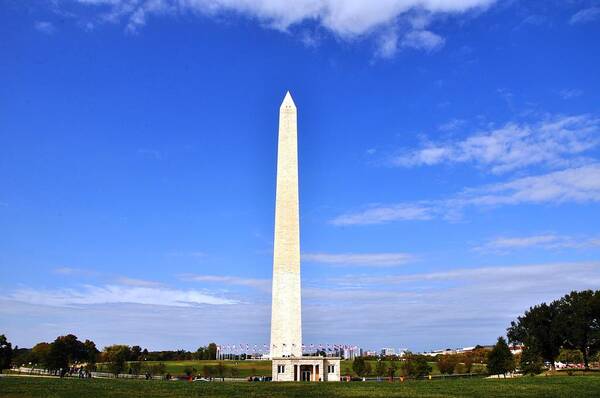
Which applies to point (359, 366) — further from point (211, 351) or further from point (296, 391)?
point (211, 351)

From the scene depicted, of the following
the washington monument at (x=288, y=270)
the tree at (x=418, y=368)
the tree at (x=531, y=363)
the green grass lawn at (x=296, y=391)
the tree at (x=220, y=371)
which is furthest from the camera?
the tree at (x=220, y=371)

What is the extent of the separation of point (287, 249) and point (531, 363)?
32216 millimetres

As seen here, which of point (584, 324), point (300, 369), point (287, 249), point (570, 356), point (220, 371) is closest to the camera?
point (300, 369)

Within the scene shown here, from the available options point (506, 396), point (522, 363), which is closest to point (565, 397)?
point (506, 396)

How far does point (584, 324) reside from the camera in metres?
75.2

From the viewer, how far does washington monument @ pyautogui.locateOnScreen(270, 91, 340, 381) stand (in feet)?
208

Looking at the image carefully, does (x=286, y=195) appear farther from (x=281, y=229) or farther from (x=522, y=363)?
(x=522, y=363)

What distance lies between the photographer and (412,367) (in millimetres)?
83062

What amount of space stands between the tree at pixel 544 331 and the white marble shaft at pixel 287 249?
33.7m

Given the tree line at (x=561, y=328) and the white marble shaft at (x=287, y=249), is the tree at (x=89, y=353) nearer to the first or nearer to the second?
the white marble shaft at (x=287, y=249)

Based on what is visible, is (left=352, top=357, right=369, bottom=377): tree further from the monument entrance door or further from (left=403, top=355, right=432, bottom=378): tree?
the monument entrance door

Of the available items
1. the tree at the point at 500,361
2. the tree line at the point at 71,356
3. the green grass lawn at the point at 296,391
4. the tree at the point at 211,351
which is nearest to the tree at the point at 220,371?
the tree line at the point at 71,356

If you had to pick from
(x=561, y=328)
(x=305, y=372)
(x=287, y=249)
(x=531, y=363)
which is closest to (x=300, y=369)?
(x=305, y=372)

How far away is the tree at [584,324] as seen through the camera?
7509 centimetres
